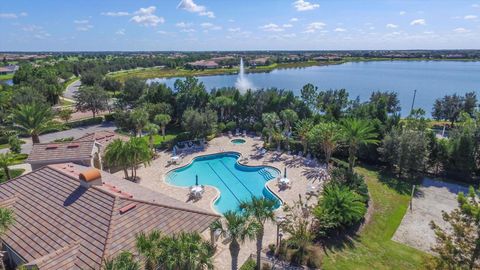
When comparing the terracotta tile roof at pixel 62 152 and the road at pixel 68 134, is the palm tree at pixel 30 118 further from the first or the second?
the terracotta tile roof at pixel 62 152

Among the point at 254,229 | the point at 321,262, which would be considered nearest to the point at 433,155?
the point at 321,262

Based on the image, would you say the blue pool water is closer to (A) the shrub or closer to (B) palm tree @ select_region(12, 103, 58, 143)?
(A) the shrub

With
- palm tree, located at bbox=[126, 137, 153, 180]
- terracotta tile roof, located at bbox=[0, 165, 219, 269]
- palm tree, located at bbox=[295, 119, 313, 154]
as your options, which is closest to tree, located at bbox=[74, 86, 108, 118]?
palm tree, located at bbox=[126, 137, 153, 180]

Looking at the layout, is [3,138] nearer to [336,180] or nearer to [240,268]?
[240,268]

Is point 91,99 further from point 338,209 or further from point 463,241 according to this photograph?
point 463,241

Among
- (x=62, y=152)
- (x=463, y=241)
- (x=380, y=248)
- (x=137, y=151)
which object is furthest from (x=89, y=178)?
(x=463, y=241)

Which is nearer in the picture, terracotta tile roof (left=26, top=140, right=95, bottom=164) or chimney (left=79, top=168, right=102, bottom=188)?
chimney (left=79, top=168, right=102, bottom=188)
